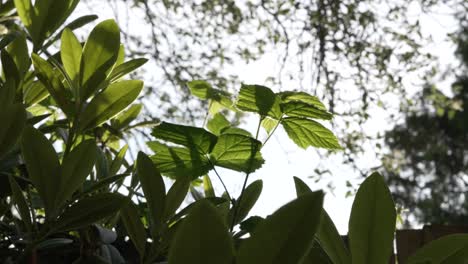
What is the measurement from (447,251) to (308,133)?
8.9 inches

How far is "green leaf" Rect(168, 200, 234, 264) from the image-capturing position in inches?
9.3

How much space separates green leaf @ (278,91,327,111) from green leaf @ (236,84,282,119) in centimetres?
3

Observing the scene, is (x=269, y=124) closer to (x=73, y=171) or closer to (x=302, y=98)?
(x=302, y=98)

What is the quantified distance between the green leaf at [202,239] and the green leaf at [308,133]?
0.29 metres

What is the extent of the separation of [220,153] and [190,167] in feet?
0.12

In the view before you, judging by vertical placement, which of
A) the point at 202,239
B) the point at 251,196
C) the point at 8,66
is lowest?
the point at 202,239

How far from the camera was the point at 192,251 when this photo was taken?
0.79 feet

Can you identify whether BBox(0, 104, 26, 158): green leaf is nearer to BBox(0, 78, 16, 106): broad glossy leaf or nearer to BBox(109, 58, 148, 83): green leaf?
BBox(0, 78, 16, 106): broad glossy leaf

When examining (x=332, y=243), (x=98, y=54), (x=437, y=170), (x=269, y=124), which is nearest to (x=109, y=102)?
(x=98, y=54)

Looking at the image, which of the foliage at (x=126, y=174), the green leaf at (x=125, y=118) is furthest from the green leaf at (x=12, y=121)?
the green leaf at (x=125, y=118)

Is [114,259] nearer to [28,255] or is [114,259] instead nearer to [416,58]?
[28,255]

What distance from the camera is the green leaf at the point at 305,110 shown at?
0.51m

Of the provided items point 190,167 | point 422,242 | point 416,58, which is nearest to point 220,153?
point 190,167

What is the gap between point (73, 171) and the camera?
0.42 m
